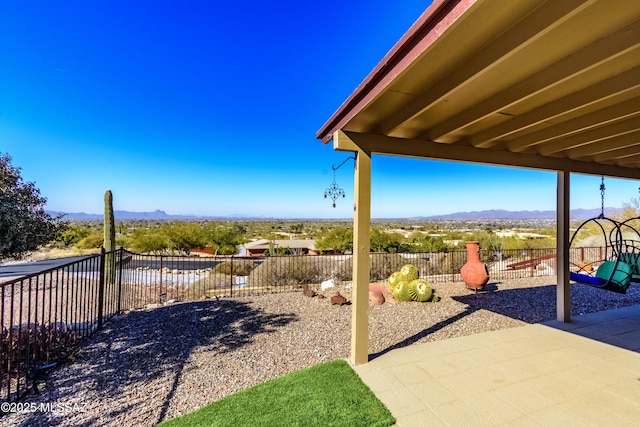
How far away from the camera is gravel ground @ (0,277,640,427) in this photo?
8.10 feet

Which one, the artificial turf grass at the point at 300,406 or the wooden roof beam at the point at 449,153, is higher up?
the wooden roof beam at the point at 449,153

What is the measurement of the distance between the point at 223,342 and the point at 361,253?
235cm

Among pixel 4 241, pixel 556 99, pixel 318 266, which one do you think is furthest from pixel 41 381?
pixel 318 266

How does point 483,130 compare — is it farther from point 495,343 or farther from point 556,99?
point 495,343

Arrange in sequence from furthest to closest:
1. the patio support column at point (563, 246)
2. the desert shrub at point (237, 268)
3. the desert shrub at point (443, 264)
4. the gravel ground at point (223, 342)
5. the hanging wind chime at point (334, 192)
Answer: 1. the desert shrub at point (237, 268)
2. the desert shrub at point (443, 264)
3. the hanging wind chime at point (334, 192)
4. the patio support column at point (563, 246)
5. the gravel ground at point (223, 342)

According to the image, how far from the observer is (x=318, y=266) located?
330 inches

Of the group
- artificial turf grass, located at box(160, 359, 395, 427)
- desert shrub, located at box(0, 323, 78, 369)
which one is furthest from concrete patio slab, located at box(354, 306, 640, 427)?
desert shrub, located at box(0, 323, 78, 369)

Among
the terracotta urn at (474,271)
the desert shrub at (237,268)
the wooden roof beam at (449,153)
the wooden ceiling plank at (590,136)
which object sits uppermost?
the wooden ceiling plank at (590,136)

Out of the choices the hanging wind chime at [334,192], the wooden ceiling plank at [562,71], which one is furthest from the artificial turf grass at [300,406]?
the hanging wind chime at [334,192]

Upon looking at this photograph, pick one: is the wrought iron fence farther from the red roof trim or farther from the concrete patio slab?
the red roof trim

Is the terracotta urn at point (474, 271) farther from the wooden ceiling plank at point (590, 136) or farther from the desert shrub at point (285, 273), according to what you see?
the desert shrub at point (285, 273)

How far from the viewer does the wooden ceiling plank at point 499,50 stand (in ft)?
4.28

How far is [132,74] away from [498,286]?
13525 mm

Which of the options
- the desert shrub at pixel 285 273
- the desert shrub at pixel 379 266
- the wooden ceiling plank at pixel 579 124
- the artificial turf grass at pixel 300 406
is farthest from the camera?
the desert shrub at pixel 379 266
